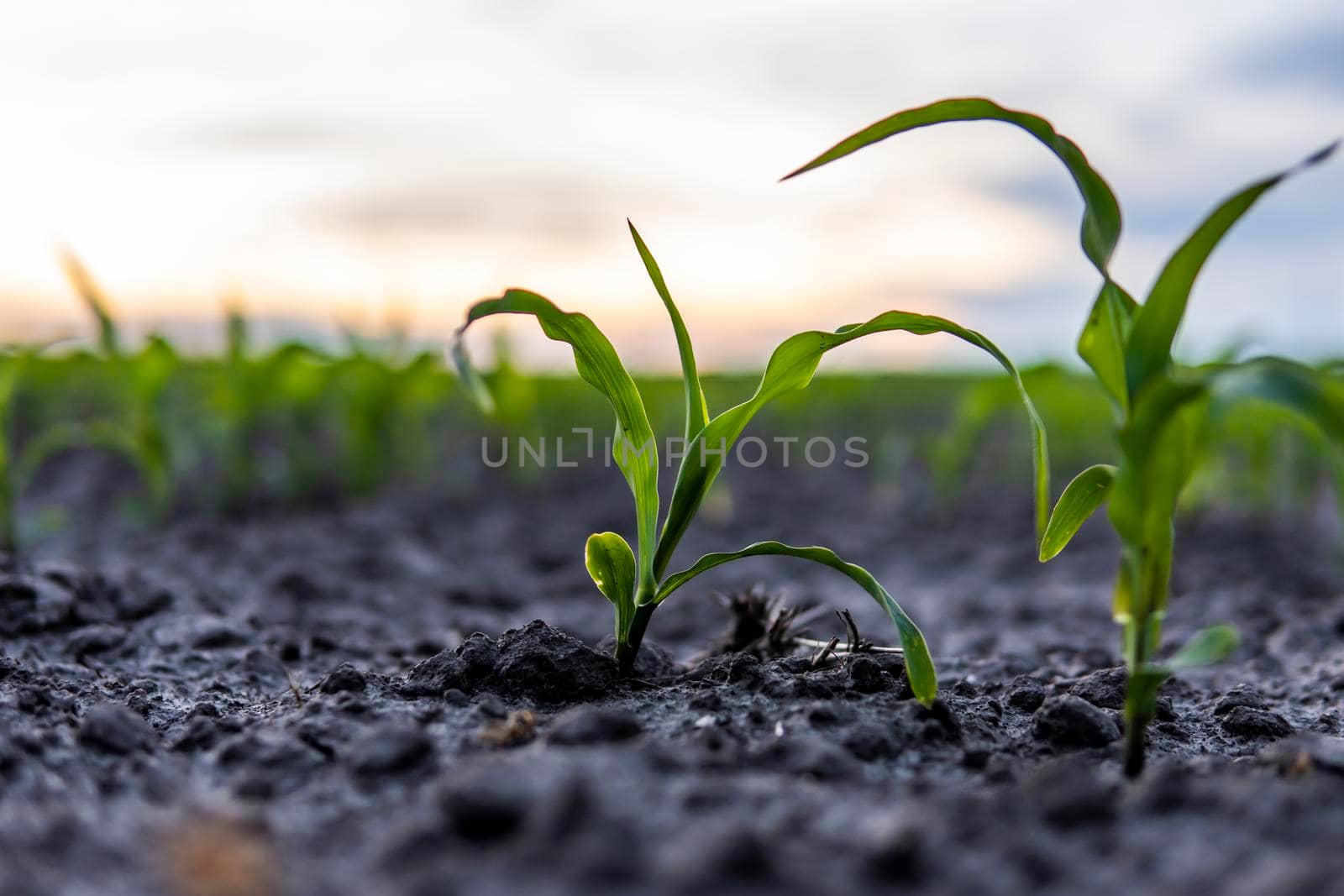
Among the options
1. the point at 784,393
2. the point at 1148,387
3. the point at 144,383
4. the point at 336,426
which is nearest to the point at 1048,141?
the point at 1148,387

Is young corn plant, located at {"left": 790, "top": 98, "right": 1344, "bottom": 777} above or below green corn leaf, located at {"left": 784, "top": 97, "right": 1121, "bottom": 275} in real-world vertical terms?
below

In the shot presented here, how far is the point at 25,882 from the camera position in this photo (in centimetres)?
94

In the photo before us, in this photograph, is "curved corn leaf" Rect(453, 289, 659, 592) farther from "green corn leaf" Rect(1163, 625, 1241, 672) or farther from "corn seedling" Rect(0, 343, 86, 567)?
"corn seedling" Rect(0, 343, 86, 567)

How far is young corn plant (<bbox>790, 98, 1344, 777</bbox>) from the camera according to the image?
3.53 feet

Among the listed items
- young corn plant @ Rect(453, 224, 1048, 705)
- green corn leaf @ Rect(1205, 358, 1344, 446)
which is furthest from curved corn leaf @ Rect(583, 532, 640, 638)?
green corn leaf @ Rect(1205, 358, 1344, 446)

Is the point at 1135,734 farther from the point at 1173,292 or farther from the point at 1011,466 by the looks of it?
the point at 1011,466

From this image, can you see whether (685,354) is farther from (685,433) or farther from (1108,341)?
(1108,341)

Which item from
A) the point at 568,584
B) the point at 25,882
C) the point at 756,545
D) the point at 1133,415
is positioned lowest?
the point at 568,584

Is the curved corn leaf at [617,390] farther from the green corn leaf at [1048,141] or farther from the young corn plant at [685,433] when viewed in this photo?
the green corn leaf at [1048,141]

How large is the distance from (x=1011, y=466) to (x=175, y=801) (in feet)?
19.5

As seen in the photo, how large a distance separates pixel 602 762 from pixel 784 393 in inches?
25.6

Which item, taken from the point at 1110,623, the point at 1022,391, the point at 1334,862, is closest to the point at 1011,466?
the point at 1110,623

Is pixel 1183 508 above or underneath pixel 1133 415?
underneath

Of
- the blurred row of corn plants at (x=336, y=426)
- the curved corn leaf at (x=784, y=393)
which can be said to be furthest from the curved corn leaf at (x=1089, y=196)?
the blurred row of corn plants at (x=336, y=426)
